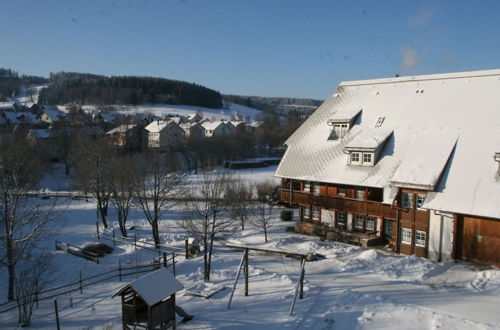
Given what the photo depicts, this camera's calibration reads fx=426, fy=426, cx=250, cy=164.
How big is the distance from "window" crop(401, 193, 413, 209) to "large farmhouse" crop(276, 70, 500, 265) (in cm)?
6

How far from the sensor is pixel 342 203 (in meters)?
27.4

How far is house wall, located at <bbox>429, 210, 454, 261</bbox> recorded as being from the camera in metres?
22.1

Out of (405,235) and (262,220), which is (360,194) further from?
(262,220)

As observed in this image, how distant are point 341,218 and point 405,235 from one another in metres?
5.00

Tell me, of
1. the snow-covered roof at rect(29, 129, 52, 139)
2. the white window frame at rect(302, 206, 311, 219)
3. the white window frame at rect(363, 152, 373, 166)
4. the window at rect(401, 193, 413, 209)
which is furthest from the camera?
the snow-covered roof at rect(29, 129, 52, 139)

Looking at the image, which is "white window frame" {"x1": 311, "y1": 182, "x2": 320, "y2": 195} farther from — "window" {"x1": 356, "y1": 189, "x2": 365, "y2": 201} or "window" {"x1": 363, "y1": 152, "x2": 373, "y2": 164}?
"window" {"x1": 363, "y1": 152, "x2": 373, "y2": 164}

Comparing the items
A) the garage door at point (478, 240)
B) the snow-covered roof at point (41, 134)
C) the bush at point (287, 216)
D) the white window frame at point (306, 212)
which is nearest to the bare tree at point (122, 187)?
the bush at point (287, 216)

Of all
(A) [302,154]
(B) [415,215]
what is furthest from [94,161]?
(B) [415,215]

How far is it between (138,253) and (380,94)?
2029cm

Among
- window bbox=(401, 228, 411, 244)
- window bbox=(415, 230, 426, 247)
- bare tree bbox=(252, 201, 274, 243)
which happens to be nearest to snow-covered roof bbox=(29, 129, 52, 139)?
bare tree bbox=(252, 201, 274, 243)

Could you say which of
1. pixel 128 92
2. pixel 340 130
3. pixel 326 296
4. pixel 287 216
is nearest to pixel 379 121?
pixel 340 130

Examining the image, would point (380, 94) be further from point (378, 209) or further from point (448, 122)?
point (378, 209)

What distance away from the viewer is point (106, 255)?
93.8 ft

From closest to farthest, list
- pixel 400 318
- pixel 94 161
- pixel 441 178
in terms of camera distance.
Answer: pixel 400 318, pixel 441 178, pixel 94 161
